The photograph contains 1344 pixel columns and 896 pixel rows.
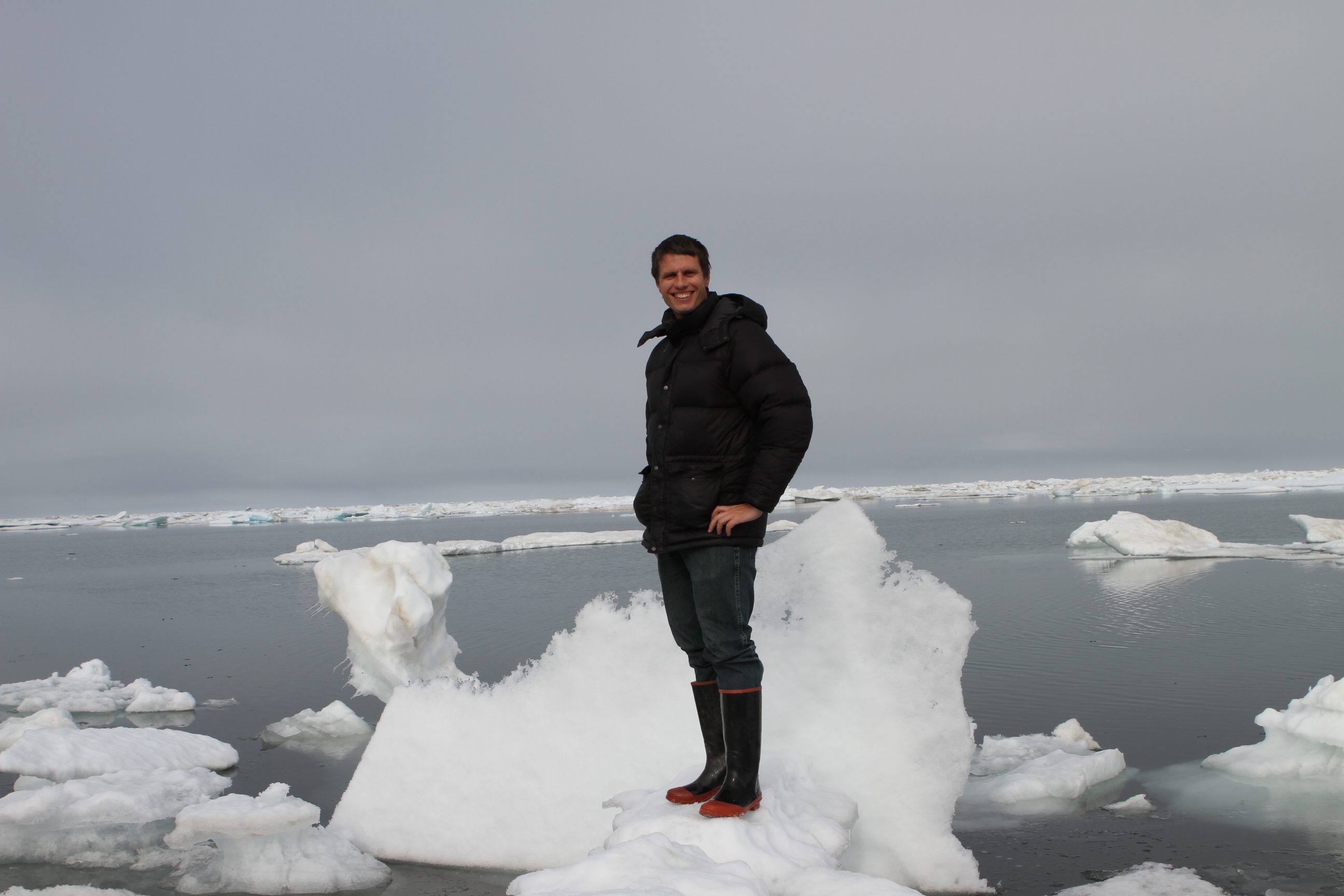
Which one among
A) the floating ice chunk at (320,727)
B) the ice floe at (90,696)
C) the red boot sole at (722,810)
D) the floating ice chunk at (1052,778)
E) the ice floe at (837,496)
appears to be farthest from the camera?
the ice floe at (837,496)

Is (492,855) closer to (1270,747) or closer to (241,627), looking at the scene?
(1270,747)

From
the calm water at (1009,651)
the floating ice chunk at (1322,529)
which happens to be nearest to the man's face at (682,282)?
the calm water at (1009,651)

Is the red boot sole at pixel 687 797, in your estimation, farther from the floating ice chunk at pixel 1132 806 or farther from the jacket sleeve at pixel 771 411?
the floating ice chunk at pixel 1132 806

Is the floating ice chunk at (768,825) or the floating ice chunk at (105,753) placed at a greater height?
the floating ice chunk at (768,825)

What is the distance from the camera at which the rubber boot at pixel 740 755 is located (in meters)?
2.48

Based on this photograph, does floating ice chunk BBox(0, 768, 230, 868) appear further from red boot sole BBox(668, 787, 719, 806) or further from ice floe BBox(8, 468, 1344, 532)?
ice floe BBox(8, 468, 1344, 532)

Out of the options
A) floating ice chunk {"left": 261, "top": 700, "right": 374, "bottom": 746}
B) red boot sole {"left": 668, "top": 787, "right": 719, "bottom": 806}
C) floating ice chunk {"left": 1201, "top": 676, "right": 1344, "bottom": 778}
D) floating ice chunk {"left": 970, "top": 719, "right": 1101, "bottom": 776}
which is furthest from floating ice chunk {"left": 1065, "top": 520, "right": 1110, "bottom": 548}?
red boot sole {"left": 668, "top": 787, "right": 719, "bottom": 806}

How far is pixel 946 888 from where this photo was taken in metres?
2.87

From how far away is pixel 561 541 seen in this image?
98.1 ft

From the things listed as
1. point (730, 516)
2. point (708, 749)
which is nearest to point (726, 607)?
point (730, 516)

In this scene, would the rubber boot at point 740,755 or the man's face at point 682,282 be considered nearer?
the rubber boot at point 740,755

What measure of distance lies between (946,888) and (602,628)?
1.63m

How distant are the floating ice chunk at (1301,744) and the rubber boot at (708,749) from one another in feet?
9.73

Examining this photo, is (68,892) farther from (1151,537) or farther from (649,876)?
(1151,537)
